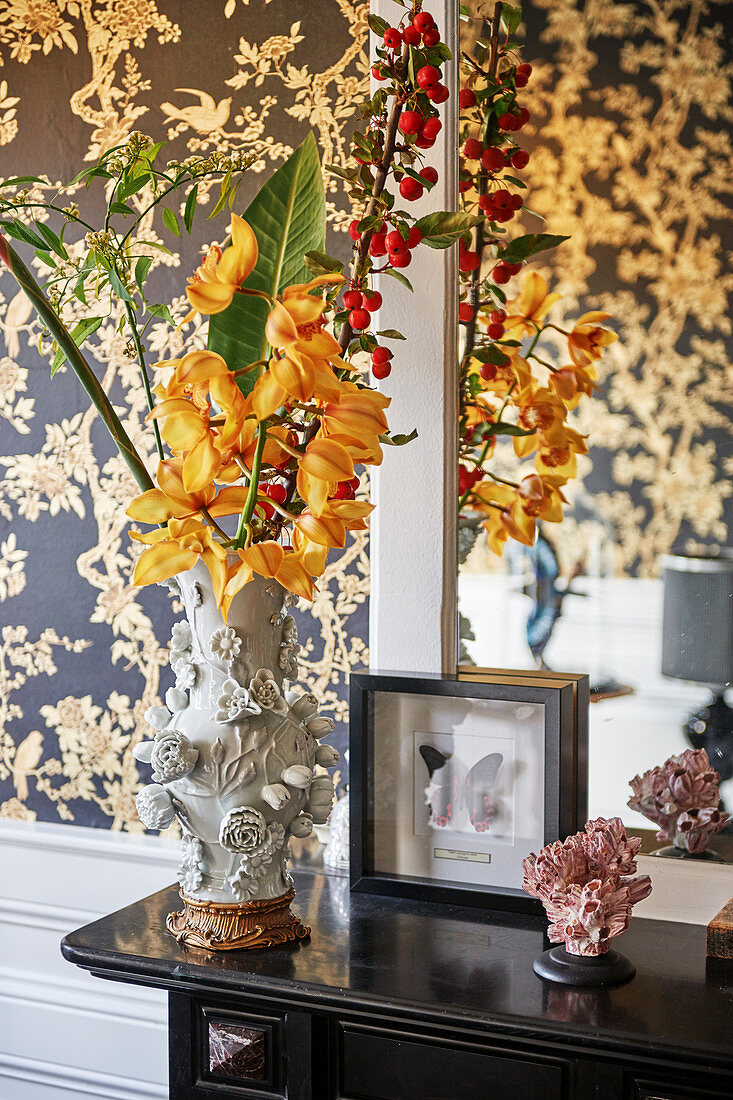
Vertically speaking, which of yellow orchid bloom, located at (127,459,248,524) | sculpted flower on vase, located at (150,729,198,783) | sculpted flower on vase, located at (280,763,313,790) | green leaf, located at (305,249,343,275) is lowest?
sculpted flower on vase, located at (280,763,313,790)

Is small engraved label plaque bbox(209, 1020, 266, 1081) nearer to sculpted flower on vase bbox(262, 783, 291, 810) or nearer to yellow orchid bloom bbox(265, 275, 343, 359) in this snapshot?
sculpted flower on vase bbox(262, 783, 291, 810)

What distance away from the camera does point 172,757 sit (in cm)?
118

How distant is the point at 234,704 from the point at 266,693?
1.6 inches

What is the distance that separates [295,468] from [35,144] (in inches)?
39.8

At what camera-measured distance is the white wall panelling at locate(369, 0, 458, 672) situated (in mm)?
1463

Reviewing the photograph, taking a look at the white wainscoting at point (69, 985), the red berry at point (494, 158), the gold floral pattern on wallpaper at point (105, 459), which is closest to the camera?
the red berry at point (494, 158)

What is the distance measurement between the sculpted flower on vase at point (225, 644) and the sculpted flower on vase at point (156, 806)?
160 mm

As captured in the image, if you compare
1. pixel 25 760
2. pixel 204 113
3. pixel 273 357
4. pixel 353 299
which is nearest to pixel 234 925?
pixel 273 357

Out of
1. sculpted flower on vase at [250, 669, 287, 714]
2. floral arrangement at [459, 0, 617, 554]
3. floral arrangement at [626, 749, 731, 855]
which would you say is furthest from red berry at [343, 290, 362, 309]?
floral arrangement at [626, 749, 731, 855]

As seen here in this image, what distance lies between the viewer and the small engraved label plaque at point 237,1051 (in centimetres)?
121

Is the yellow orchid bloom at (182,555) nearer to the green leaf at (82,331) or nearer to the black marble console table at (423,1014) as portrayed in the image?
the green leaf at (82,331)

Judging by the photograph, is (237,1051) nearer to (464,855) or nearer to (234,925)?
(234,925)

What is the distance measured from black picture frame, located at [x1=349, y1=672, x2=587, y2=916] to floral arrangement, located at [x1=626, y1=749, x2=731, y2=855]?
0.31 feet

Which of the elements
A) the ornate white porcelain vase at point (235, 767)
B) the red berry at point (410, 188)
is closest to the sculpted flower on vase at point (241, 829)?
the ornate white porcelain vase at point (235, 767)
